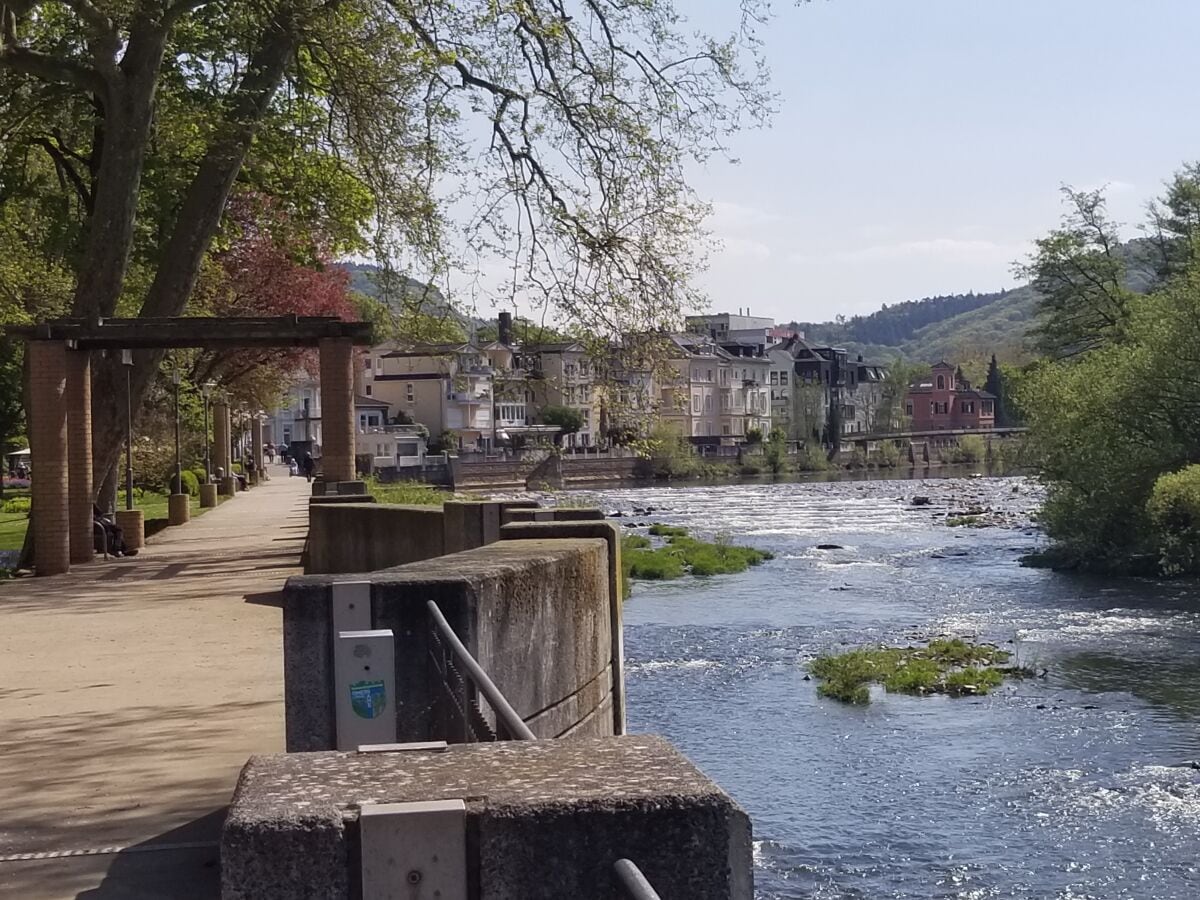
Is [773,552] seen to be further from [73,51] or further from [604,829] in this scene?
[604,829]

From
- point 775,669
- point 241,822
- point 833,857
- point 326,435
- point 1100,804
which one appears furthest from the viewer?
point 775,669

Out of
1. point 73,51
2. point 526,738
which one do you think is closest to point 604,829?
point 526,738

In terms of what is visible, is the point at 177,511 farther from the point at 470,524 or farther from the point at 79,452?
the point at 470,524

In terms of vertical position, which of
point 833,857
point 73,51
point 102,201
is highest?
point 73,51

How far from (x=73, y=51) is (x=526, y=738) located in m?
25.5

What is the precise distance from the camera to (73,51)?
2683cm

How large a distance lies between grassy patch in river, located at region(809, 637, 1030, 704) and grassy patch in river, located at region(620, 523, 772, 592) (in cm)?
1530

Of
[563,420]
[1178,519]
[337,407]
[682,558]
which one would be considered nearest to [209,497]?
[682,558]

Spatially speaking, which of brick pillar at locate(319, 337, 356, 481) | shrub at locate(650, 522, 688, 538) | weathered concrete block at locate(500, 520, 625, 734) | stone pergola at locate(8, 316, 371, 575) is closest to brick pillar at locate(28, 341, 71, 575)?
stone pergola at locate(8, 316, 371, 575)

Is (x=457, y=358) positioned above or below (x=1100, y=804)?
above

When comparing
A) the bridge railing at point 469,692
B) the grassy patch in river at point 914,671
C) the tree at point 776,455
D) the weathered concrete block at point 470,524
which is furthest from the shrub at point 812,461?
the bridge railing at point 469,692

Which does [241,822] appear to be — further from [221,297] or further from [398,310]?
[221,297]

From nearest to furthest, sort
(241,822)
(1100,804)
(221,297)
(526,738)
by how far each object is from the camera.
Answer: (241,822)
(526,738)
(1100,804)
(221,297)

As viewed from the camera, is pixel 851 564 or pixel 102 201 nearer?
pixel 102 201
